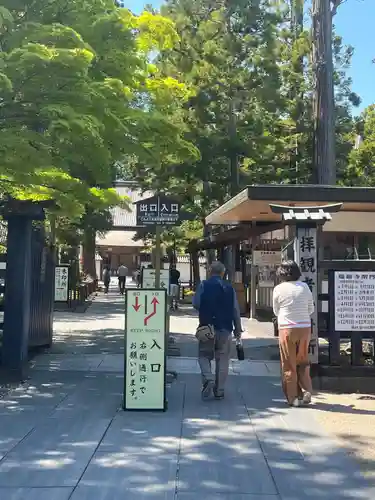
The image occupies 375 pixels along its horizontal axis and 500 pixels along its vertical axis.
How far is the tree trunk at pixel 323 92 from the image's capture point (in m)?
15.8

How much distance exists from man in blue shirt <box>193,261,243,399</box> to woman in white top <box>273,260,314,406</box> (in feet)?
2.09

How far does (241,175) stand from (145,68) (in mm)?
13689

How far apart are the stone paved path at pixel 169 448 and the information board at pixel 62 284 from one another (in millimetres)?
11492

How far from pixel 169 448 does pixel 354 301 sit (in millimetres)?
3926

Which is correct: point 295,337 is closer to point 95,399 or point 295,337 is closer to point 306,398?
point 306,398

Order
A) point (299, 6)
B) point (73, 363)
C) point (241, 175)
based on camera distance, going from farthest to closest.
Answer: point (241, 175)
point (299, 6)
point (73, 363)

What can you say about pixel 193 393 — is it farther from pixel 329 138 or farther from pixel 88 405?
pixel 329 138

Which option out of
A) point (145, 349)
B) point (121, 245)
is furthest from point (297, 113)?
point (121, 245)

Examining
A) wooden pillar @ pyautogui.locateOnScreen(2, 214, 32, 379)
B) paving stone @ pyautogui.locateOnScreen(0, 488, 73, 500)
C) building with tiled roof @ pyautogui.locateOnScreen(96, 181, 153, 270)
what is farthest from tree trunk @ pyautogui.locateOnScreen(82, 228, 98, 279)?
paving stone @ pyautogui.locateOnScreen(0, 488, 73, 500)

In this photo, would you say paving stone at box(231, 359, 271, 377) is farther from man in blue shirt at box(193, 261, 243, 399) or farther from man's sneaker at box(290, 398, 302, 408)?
man's sneaker at box(290, 398, 302, 408)

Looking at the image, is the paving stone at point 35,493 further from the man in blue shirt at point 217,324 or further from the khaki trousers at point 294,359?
the khaki trousers at point 294,359

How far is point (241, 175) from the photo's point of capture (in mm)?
22969

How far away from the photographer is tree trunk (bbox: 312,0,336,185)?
15.8m

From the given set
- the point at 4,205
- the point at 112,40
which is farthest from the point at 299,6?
the point at 4,205
